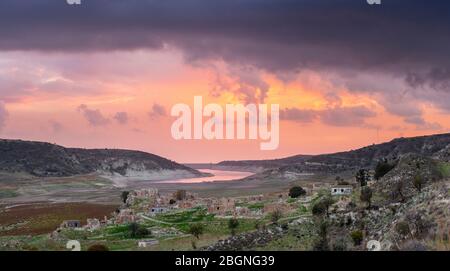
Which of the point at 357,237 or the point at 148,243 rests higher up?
the point at 357,237

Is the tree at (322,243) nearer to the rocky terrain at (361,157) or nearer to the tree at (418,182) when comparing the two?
the tree at (418,182)

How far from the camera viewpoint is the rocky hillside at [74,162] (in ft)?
379

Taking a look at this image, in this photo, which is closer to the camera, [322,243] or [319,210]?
[322,243]

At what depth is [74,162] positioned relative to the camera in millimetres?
128000

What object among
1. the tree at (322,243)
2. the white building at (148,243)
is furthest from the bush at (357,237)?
the white building at (148,243)

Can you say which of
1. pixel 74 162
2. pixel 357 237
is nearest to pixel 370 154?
pixel 74 162

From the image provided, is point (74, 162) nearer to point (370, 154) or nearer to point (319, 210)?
point (370, 154)

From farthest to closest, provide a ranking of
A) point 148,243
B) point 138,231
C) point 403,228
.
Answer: point 138,231 < point 148,243 < point 403,228

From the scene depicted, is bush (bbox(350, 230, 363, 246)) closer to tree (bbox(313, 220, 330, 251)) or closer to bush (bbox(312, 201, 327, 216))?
tree (bbox(313, 220, 330, 251))

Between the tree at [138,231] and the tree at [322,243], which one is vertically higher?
the tree at [322,243]

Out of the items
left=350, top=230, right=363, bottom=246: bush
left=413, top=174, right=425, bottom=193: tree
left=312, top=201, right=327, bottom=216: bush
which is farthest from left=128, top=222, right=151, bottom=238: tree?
left=350, top=230, right=363, bottom=246: bush

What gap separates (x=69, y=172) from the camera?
119 m
